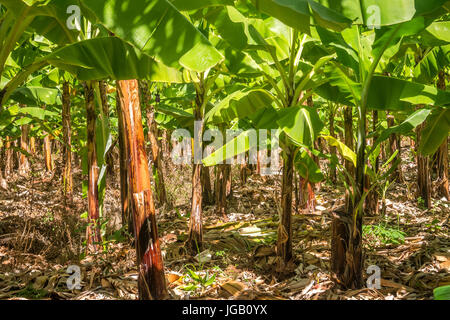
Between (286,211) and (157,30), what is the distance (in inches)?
83.8

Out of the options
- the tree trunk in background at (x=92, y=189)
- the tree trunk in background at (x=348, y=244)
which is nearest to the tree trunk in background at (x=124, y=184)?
the tree trunk in background at (x=92, y=189)

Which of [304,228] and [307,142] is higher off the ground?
[307,142]

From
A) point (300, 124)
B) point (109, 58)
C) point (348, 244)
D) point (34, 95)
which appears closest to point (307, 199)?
point (348, 244)

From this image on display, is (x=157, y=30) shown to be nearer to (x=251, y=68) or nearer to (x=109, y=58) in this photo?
(x=109, y=58)

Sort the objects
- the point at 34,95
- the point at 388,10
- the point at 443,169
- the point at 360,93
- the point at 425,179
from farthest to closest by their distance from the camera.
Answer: the point at 443,169 → the point at 425,179 → the point at 34,95 → the point at 360,93 → the point at 388,10

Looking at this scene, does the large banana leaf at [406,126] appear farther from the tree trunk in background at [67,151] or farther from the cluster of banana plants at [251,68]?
the tree trunk in background at [67,151]

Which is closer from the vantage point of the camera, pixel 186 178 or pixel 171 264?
pixel 171 264

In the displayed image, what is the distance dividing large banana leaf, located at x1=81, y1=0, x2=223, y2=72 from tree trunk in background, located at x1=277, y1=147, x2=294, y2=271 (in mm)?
1541

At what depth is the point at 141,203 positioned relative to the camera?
8.32ft

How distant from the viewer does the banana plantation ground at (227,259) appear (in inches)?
120

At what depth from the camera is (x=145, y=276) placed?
258 cm
